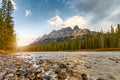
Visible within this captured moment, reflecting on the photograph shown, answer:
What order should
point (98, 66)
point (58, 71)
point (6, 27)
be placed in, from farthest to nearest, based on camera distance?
point (6, 27) < point (98, 66) < point (58, 71)

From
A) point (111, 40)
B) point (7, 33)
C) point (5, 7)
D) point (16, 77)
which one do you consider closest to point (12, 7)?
point (5, 7)

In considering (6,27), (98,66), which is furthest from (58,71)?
(6,27)

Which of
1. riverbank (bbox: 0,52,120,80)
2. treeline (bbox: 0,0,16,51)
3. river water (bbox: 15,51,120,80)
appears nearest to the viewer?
riverbank (bbox: 0,52,120,80)

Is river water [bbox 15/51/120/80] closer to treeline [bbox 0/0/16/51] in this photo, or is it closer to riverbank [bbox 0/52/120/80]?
riverbank [bbox 0/52/120/80]

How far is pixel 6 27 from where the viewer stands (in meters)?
47.8

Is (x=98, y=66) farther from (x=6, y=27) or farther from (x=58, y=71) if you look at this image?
(x=6, y=27)

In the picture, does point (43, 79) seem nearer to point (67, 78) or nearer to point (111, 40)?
point (67, 78)

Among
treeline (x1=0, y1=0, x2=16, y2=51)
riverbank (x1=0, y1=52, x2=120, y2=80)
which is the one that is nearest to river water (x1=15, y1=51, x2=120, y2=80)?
riverbank (x1=0, y1=52, x2=120, y2=80)

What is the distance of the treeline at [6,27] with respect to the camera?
142 ft

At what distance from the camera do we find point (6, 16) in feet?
161

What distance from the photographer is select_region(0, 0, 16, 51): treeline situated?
43.2 m

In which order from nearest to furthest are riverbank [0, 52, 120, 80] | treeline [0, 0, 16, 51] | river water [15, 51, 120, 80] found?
riverbank [0, 52, 120, 80] < river water [15, 51, 120, 80] < treeline [0, 0, 16, 51]

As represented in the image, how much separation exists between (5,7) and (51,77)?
46.3m

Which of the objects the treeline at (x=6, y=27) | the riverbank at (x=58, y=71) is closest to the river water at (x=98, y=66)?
the riverbank at (x=58, y=71)
